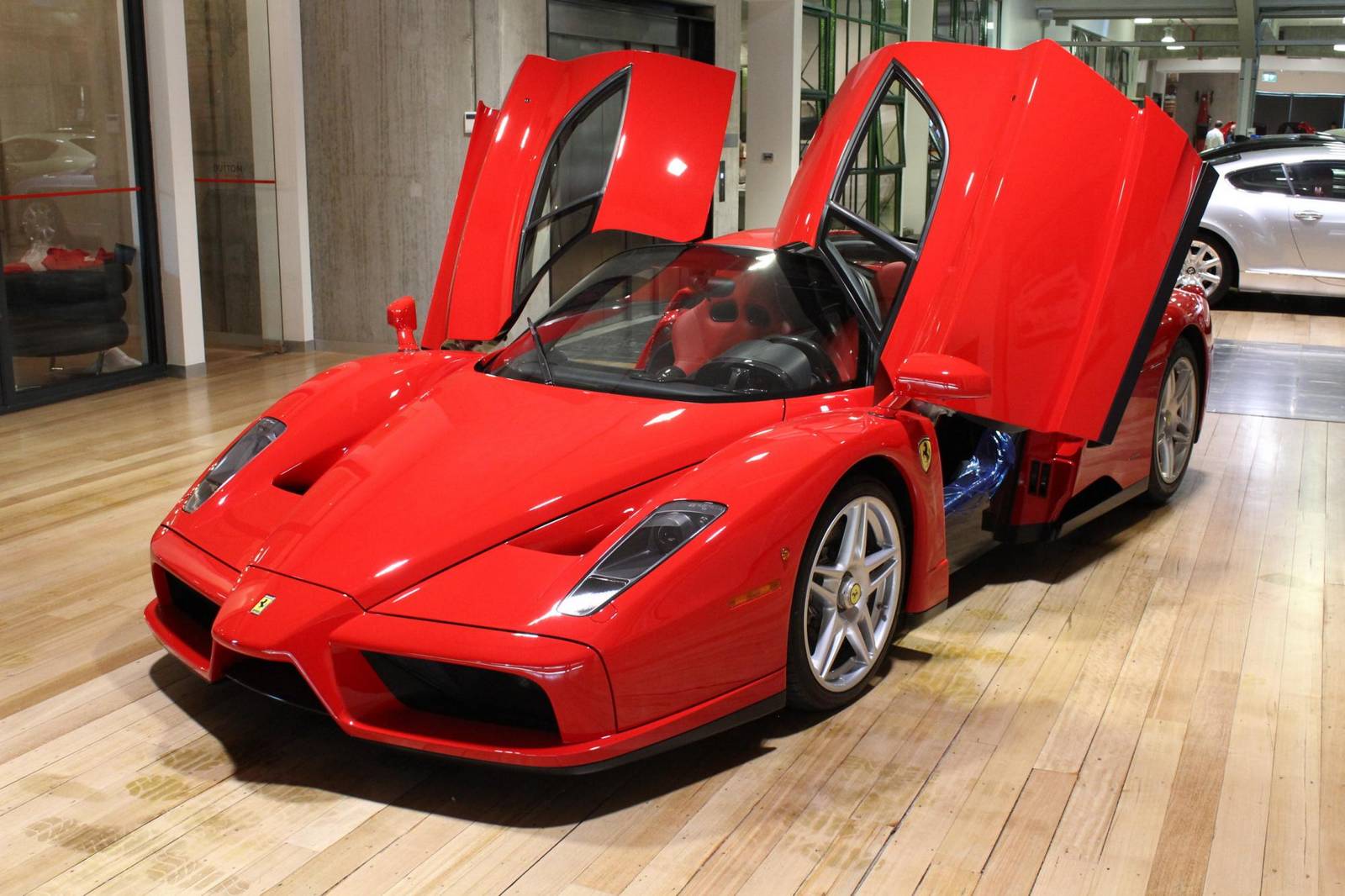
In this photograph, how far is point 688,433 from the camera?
3.36 metres

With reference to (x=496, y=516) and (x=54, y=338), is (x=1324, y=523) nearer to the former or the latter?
(x=496, y=516)

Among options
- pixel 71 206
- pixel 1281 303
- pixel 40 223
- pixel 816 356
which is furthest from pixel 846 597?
pixel 1281 303

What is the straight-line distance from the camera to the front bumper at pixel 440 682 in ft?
8.82

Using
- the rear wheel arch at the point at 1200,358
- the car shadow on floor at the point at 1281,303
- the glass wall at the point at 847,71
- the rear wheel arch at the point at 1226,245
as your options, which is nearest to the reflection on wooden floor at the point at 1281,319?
the car shadow on floor at the point at 1281,303

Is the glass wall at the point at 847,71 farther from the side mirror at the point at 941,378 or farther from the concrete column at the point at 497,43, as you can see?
the side mirror at the point at 941,378

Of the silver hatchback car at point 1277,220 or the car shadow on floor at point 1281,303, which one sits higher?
the silver hatchback car at point 1277,220

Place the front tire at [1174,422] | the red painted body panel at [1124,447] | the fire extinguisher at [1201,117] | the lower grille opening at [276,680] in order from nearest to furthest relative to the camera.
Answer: the lower grille opening at [276,680] → the red painted body panel at [1124,447] → the front tire at [1174,422] → the fire extinguisher at [1201,117]

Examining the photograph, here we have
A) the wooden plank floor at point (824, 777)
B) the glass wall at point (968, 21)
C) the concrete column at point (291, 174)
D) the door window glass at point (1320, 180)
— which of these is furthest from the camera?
the glass wall at point (968, 21)

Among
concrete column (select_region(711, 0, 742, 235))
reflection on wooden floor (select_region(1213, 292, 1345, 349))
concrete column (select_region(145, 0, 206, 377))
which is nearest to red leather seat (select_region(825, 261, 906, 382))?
concrete column (select_region(145, 0, 206, 377))

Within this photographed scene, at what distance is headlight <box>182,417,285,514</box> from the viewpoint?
358cm

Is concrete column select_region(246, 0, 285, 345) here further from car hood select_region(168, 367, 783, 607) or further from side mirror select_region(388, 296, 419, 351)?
car hood select_region(168, 367, 783, 607)

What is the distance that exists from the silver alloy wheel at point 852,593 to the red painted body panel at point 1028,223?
47 cm

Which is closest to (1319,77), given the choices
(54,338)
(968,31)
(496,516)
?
(968,31)

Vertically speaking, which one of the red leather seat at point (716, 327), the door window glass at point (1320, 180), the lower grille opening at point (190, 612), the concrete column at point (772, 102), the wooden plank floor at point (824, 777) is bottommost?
the wooden plank floor at point (824, 777)
